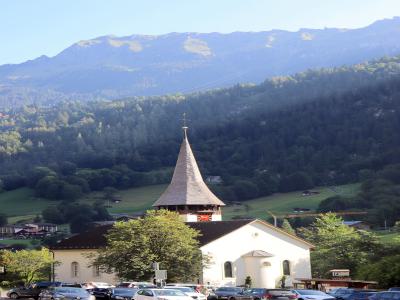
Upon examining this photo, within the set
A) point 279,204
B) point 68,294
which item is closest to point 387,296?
point 68,294

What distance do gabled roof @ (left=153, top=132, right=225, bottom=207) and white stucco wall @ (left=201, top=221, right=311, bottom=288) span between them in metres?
7.90

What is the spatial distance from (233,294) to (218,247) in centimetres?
1687

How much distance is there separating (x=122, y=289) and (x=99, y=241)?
23844 mm

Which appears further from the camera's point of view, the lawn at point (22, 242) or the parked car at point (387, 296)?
the lawn at point (22, 242)

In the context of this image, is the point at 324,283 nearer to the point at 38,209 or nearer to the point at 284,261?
the point at 284,261

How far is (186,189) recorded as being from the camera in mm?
75000

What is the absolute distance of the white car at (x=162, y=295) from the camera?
40.8 metres

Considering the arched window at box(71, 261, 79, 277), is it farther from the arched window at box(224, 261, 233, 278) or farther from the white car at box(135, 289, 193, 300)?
the white car at box(135, 289, 193, 300)

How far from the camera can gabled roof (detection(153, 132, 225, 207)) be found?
74.2 meters

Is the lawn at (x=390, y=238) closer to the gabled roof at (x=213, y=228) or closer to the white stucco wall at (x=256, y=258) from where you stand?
the white stucco wall at (x=256, y=258)

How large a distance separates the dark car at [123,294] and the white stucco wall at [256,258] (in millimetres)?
15910

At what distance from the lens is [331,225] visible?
95375 millimetres

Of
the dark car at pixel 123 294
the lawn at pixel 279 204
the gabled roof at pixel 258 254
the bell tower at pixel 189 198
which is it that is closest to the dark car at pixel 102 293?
the dark car at pixel 123 294

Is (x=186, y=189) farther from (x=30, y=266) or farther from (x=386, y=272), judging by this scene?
(x=386, y=272)
